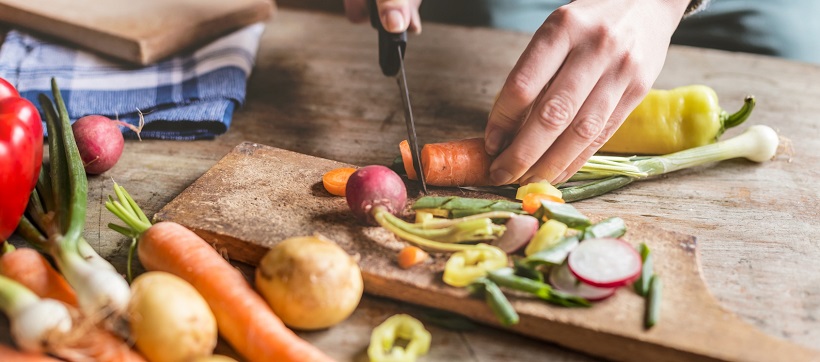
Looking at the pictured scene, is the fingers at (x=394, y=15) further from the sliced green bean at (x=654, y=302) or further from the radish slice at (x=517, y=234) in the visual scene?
the sliced green bean at (x=654, y=302)

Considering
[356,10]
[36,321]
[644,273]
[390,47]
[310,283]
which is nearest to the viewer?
[36,321]

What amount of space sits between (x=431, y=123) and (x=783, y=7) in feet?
5.47

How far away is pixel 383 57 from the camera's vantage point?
207 cm

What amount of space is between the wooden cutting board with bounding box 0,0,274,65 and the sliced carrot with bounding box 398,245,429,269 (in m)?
1.50

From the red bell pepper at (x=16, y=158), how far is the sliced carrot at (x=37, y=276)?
0.53ft

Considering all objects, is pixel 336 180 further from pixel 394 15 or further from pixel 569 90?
pixel 569 90

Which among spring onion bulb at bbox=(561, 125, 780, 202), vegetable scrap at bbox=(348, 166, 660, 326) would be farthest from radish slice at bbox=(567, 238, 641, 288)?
spring onion bulb at bbox=(561, 125, 780, 202)

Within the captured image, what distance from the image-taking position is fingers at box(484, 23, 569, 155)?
1901 mm

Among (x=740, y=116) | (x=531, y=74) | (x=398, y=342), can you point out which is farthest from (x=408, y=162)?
(x=740, y=116)

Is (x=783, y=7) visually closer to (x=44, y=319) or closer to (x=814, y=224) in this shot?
(x=814, y=224)

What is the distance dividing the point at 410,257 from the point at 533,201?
14.7 inches

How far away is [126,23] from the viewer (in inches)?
107

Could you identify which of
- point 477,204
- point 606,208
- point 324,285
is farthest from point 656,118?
point 324,285

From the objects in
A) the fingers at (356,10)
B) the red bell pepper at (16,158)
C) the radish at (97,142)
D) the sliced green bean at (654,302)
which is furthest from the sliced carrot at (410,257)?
the fingers at (356,10)
